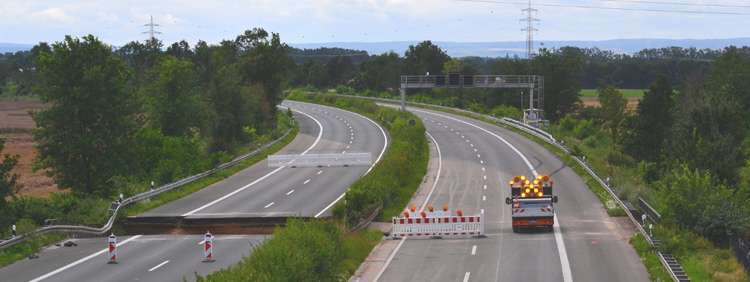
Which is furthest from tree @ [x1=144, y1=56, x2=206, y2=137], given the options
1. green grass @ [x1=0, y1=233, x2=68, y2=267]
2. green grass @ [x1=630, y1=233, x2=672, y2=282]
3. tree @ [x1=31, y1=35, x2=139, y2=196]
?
green grass @ [x1=630, y1=233, x2=672, y2=282]

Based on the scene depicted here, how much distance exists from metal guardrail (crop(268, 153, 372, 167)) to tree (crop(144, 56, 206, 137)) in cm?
855

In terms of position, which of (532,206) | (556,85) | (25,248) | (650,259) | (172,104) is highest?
(172,104)

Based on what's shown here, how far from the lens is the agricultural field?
174 ft

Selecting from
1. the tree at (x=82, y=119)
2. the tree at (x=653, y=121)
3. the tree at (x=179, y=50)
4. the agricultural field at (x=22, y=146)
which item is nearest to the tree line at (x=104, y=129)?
the tree at (x=82, y=119)

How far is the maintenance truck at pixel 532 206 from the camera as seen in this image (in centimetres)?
3116

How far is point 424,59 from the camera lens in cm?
13425

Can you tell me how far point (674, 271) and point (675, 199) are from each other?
7.39 meters

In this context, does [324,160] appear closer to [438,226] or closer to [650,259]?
[438,226]

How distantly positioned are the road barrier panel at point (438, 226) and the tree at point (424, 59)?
102212 millimetres

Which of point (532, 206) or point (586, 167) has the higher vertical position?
point (532, 206)

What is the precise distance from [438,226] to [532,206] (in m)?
3.95

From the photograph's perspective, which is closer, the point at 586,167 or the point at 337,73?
the point at 586,167

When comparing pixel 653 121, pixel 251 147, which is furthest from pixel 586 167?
pixel 251 147

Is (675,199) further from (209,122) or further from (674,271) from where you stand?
(209,122)
